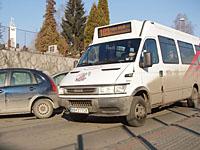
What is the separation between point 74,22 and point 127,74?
135ft

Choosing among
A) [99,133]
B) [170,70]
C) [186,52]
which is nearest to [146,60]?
[170,70]

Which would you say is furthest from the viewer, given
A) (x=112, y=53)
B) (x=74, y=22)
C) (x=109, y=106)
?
(x=74, y=22)

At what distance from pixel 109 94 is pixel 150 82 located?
1.63m

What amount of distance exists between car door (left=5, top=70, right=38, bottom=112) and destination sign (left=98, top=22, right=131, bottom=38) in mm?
2591

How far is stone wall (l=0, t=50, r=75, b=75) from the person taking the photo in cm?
1962

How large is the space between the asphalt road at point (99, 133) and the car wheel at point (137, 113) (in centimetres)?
16

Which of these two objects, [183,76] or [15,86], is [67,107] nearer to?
[15,86]

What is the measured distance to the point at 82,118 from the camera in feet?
34.3

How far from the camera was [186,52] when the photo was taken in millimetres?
12758

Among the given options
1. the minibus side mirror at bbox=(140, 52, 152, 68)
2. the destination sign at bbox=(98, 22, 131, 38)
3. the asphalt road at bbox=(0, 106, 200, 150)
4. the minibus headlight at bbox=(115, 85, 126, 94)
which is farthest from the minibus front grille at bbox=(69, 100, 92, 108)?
the destination sign at bbox=(98, 22, 131, 38)

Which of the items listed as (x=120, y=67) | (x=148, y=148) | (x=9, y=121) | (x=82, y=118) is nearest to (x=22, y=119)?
(x=9, y=121)

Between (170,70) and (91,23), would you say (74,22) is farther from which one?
(170,70)

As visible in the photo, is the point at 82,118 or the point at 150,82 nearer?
the point at 150,82

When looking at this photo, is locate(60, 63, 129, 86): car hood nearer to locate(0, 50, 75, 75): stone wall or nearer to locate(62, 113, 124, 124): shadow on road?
locate(62, 113, 124, 124): shadow on road
